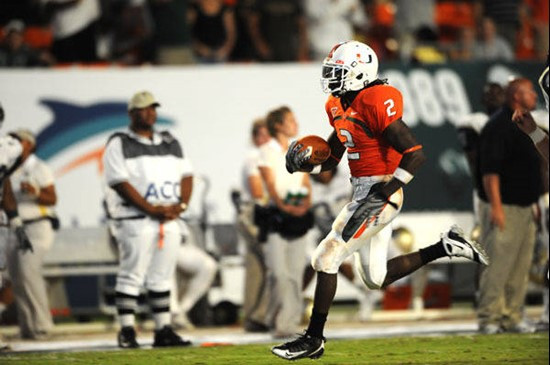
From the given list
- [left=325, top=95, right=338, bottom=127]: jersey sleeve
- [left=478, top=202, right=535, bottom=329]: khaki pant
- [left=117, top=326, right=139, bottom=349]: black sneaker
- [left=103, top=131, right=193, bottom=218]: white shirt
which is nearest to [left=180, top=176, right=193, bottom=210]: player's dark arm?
[left=103, top=131, right=193, bottom=218]: white shirt

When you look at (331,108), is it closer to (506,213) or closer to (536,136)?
(536,136)

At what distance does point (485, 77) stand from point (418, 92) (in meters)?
0.79

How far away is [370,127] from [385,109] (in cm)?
19

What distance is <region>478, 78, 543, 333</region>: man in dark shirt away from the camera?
39.0ft

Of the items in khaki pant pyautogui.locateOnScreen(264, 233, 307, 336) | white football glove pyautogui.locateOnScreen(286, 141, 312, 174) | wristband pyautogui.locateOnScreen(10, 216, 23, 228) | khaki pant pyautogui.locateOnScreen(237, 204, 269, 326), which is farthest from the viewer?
khaki pant pyautogui.locateOnScreen(237, 204, 269, 326)

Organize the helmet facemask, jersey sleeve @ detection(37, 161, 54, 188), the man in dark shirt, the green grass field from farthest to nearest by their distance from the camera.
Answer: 1. jersey sleeve @ detection(37, 161, 54, 188)
2. the man in dark shirt
3. the green grass field
4. the helmet facemask

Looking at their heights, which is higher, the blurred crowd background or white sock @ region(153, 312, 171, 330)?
the blurred crowd background

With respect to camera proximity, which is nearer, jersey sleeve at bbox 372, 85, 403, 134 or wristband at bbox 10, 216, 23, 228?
jersey sleeve at bbox 372, 85, 403, 134

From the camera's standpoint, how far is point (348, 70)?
31.0 ft

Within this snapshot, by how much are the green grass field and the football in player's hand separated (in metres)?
1.40

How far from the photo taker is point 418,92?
15.4 meters

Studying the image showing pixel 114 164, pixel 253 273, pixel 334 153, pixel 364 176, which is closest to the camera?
pixel 364 176

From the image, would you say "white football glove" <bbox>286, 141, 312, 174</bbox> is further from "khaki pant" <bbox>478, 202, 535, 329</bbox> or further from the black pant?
the black pant

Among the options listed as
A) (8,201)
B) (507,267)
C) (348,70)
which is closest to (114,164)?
(8,201)
